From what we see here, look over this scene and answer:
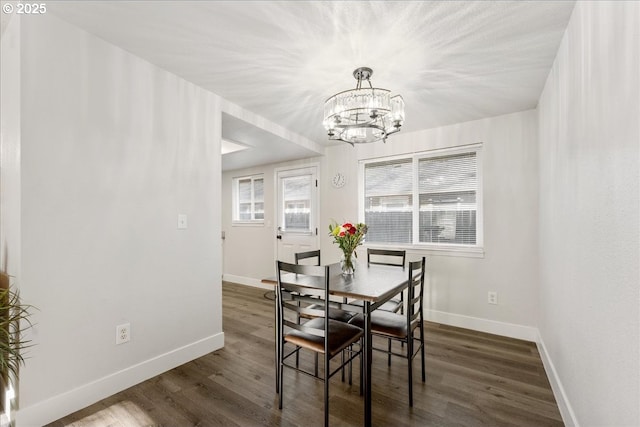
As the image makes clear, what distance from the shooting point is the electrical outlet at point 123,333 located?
206 centimetres

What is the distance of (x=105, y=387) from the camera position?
1986 millimetres

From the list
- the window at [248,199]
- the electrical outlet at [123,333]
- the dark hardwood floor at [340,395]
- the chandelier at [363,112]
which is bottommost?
the dark hardwood floor at [340,395]

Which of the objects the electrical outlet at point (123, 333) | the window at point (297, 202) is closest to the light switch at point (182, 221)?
the electrical outlet at point (123, 333)

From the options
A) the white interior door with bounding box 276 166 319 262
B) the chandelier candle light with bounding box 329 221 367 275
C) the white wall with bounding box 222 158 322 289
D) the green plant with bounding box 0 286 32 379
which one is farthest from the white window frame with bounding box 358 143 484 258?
the green plant with bounding box 0 286 32 379

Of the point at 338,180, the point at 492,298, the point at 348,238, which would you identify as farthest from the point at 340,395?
the point at 338,180

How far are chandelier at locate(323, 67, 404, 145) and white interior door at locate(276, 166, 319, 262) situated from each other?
231 centimetres

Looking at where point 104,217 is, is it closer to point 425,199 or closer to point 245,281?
point 425,199

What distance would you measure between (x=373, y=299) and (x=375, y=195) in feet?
8.24

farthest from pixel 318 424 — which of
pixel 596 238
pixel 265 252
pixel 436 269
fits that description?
pixel 265 252

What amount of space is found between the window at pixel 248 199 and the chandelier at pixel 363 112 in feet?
Answer: 10.6

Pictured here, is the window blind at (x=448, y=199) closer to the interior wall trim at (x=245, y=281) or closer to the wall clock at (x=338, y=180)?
the wall clock at (x=338, y=180)

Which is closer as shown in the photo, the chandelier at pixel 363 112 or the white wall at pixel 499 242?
the chandelier at pixel 363 112

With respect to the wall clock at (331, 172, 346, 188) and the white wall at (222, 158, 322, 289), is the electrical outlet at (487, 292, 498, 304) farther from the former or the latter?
the white wall at (222, 158, 322, 289)

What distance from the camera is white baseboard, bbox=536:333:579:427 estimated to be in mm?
1666
